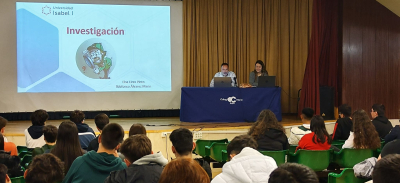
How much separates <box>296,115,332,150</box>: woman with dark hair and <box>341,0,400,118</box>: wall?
4.79 meters

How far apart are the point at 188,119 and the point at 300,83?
3.34 meters

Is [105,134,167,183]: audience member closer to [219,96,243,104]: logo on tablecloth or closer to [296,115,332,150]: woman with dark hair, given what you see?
[296,115,332,150]: woman with dark hair

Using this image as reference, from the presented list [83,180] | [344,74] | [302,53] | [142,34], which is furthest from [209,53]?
[83,180]

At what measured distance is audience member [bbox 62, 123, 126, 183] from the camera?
2.46 metres

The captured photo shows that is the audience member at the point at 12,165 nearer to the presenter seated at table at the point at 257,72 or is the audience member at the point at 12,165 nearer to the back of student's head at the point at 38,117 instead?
the back of student's head at the point at 38,117

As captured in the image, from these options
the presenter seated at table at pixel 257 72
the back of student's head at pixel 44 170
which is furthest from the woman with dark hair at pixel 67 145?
the presenter seated at table at pixel 257 72

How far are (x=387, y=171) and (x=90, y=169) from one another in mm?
1635

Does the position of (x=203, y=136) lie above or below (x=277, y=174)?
below

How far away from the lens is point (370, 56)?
8.93 metres

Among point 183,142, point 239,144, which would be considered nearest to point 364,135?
point 239,144

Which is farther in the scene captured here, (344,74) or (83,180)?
(344,74)

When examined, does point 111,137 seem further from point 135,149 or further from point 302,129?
point 302,129

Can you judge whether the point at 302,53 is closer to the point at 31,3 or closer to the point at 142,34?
the point at 142,34

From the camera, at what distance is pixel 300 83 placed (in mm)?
9633
